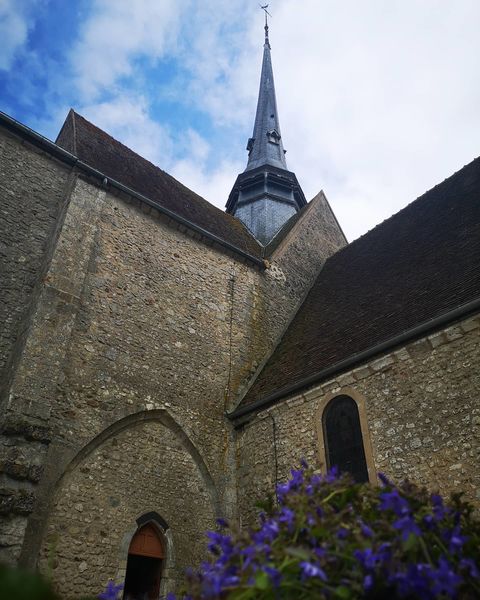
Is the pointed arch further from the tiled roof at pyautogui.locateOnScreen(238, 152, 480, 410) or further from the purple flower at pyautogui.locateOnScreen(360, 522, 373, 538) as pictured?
the purple flower at pyautogui.locateOnScreen(360, 522, 373, 538)

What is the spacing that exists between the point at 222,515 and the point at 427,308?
14.4 feet

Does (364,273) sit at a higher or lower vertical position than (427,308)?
higher

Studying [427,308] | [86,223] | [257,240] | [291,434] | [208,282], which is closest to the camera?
[427,308]

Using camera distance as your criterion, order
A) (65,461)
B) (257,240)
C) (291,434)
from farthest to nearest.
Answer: (257,240), (291,434), (65,461)

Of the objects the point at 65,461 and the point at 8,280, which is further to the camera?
the point at 8,280

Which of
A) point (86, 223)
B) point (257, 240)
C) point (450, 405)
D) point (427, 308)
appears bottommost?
point (450, 405)

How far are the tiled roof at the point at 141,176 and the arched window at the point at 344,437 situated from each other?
16.6 feet

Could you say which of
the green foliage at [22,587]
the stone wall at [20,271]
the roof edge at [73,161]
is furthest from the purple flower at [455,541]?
the roof edge at [73,161]

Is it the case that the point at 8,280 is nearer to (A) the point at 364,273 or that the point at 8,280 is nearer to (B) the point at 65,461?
(B) the point at 65,461

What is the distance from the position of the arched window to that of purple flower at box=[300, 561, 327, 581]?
4.42m

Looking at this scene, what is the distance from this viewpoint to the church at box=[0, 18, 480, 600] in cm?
569

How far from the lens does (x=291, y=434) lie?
730 cm

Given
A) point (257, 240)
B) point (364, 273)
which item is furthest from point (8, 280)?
point (257, 240)

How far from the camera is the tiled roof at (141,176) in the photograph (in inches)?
382
